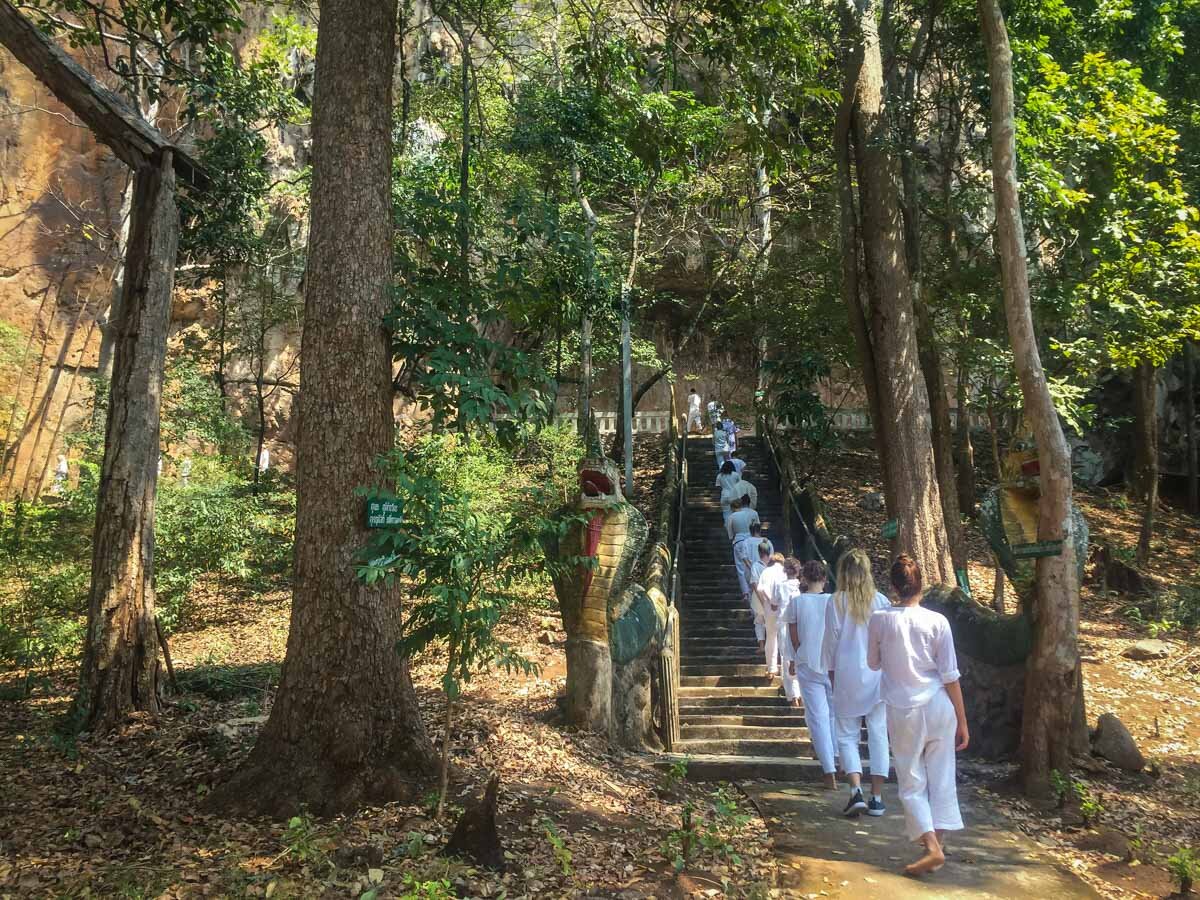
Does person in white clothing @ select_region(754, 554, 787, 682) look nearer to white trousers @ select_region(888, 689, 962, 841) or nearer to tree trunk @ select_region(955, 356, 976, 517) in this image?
white trousers @ select_region(888, 689, 962, 841)

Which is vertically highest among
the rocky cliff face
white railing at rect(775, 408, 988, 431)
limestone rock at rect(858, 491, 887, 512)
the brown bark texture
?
the rocky cliff face

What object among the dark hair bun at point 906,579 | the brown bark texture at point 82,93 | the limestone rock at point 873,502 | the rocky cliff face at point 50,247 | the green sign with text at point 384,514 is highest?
the rocky cliff face at point 50,247

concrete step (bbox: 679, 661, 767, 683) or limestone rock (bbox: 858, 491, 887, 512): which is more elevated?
limestone rock (bbox: 858, 491, 887, 512)

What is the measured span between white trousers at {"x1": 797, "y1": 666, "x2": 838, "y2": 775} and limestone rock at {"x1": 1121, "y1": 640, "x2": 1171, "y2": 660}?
682 cm

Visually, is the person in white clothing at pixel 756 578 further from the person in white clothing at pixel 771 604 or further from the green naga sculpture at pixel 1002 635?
the green naga sculpture at pixel 1002 635

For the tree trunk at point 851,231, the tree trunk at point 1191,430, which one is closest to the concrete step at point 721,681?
the tree trunk at point 851,231

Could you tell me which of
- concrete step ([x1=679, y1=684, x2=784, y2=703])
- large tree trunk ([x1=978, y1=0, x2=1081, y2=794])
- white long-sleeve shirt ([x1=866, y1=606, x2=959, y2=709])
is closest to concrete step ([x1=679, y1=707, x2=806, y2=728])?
concrete step ([x1=679, y1=684, x2=784, y2=703])

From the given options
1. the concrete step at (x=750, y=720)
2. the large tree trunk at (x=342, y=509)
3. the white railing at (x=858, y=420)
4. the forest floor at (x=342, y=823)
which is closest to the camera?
the forest floor at (x=342, y=823)

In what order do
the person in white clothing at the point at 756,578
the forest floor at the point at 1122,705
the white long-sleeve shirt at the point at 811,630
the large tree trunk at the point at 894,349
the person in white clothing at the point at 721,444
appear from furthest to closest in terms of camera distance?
the person in white clothing at the point at 721,444 → the large tree trunk at the point at 894,349 → the person in white clothing at the point at 756,578 → the white long-sleeve shirt at the point at 811,630 → the forest floor at the point at 1122,705

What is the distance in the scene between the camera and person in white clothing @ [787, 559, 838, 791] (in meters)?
6.59

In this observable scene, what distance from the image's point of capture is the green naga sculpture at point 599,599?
6.86 meters

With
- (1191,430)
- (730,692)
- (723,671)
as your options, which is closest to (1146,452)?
(1191,430)

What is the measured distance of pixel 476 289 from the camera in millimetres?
5750

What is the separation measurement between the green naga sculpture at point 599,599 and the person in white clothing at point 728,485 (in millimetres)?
5293
